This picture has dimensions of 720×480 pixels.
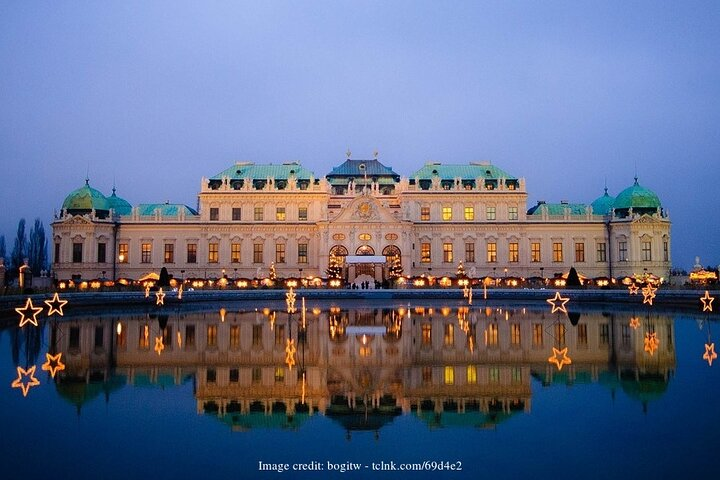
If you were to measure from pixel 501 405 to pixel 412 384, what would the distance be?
2.93 meters

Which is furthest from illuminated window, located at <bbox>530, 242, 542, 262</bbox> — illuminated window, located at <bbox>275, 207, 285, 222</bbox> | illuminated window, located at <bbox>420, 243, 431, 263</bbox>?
illuminated window, located at <bbox>275, 207, 285, 222</bbox>

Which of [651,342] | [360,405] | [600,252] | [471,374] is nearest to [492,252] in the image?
[600,252]

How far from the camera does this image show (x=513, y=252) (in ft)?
253

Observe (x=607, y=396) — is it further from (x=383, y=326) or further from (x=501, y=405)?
(x=383, y=326)

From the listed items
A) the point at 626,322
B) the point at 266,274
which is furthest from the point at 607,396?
the point at 266,274

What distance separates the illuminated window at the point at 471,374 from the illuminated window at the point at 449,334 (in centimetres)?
505

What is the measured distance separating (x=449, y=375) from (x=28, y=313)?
2964 cm

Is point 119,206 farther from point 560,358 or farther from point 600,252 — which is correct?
point 560,358

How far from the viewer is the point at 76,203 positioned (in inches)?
3009

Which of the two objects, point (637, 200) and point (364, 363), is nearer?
point (364, 363)

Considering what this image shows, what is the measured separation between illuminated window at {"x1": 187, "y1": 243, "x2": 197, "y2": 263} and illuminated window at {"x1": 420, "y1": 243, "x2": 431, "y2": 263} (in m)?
27.1

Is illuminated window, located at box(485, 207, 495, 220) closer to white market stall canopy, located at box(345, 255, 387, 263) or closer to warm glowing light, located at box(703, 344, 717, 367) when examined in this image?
white market stall canopy, located at box(345, 255, 387, 263)

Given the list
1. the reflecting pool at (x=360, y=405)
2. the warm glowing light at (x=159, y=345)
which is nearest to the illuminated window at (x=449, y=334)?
the reflecting pool at (x=360, y=405)

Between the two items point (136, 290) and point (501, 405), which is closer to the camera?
point (501, 405)
